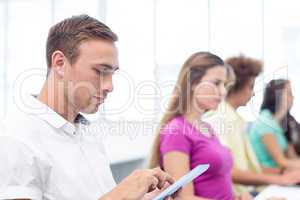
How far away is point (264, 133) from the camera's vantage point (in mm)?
1576

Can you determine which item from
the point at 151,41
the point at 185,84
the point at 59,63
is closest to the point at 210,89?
the point at 185,84

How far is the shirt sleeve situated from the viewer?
674 millimetres

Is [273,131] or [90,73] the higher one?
[90,73]

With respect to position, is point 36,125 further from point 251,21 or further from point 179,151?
point 251,21

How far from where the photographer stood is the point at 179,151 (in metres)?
1.13

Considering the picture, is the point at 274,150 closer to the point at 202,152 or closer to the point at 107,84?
the point at 202,152

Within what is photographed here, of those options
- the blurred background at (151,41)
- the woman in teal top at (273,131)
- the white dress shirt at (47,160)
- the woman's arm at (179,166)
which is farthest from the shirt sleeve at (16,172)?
the woman in teal top at (273,131)

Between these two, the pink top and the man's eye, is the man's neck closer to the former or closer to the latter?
the man's eye

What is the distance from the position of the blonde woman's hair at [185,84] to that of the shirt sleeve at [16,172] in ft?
1.80

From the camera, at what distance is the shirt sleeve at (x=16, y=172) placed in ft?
2.21

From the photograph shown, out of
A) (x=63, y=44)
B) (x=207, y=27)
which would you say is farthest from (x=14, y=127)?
(x=207, y=27)

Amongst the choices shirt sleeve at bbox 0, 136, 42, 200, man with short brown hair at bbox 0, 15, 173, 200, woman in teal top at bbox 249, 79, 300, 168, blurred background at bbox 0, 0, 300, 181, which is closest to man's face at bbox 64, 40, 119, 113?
man with short brown hair at bbox 0, 15, 173, 200

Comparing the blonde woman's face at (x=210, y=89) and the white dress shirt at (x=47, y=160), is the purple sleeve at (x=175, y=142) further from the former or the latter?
the white dress shirt at (x=47, y=160)

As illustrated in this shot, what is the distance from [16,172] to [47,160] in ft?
0.22
